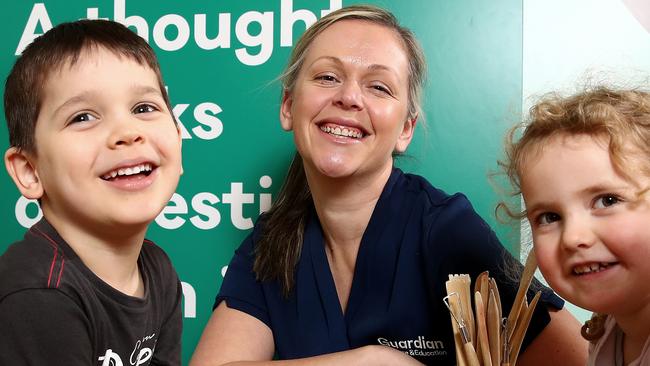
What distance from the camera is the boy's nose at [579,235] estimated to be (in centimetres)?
73

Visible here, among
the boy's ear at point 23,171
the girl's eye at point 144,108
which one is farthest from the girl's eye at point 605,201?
the boy's ear at point 23,171

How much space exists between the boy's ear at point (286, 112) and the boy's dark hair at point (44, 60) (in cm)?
31

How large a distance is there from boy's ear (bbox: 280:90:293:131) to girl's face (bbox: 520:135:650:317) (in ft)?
1.63

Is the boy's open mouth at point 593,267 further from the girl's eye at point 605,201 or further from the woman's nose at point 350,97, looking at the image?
the woman's nose at point 350,97

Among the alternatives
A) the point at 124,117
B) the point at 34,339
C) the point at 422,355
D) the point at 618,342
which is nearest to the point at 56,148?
the point at 124,117

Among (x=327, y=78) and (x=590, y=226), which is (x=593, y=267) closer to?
(x=590, y=226)

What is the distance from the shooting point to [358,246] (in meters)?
1.16

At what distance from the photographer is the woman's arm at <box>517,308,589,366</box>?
1.04 m

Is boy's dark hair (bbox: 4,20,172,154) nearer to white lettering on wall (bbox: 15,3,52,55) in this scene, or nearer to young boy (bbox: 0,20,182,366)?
young boy (bbox: 0,20,182,366)

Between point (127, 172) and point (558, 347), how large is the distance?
64 centimetres

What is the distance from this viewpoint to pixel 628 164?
74 cm

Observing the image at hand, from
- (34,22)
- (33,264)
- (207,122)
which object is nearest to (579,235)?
(33,264)

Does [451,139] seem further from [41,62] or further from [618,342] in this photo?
[41,62]

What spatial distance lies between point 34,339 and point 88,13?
94 cm
